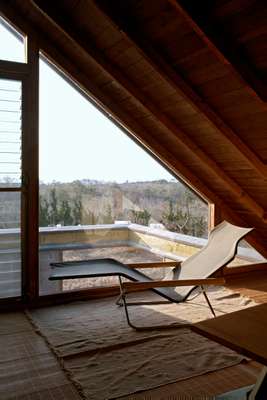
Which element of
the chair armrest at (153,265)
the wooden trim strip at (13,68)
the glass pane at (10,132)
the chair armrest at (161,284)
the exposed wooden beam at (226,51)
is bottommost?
the chair armrest at (161,284)

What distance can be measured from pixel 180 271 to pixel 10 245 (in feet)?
4.86

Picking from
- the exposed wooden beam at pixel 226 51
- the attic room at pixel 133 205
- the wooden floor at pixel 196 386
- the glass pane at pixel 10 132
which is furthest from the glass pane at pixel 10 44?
the wooden floor at pixel 196 386

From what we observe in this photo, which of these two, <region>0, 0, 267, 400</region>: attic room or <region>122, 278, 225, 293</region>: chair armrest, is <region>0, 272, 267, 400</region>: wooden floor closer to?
<region>0, 0, 267, 400</region>: attic room

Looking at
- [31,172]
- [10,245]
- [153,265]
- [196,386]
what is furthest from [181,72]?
[196,386]

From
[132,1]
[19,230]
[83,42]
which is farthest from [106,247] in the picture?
[132,1]

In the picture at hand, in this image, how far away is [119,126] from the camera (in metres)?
3.95

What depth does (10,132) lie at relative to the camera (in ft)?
11.4

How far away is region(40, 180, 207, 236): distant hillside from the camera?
3746mm

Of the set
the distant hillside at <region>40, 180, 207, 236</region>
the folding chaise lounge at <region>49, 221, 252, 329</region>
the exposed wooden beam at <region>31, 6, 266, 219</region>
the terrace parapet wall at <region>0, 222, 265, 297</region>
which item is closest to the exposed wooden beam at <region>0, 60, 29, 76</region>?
the exposed wooden beam at <region>31, 6, 266, 219</region>

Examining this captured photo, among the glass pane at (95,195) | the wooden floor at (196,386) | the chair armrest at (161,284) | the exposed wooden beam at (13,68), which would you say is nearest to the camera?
the wooden floor at (196,386)

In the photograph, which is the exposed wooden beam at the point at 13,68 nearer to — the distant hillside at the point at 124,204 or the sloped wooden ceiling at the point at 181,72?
the sloped wooden ceiling at the point at 181,72

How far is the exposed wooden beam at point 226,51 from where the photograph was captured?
246cm

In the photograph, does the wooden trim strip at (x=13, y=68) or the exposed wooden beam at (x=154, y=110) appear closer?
the exposed wooden beam at (x=154, y=110)

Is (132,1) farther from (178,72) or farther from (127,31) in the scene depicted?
(178,72)
